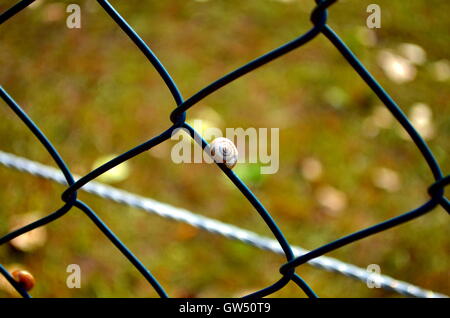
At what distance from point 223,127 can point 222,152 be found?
94 cm

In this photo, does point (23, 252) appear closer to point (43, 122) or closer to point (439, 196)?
point (43, 122)

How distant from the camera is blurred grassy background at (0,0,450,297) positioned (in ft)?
3.21

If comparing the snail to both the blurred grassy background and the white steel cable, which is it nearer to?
the white steel cable

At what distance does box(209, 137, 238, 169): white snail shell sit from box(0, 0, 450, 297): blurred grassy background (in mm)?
647

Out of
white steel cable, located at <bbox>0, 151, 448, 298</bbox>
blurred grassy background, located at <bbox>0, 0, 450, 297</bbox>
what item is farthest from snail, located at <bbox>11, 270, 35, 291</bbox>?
blurred grassy background, located at <bbox>0, 0, 450, 297</bbox>

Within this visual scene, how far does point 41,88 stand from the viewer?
134 cm

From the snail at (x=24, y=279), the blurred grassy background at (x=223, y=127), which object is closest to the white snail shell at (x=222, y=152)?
the snail at (x=24, y=279)

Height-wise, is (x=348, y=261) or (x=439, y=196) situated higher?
(x=348, y=261)

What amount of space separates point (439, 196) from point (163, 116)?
1.08 m

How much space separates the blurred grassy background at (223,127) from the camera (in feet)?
3.21

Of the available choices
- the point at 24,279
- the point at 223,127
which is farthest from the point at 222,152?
the point at 223,127

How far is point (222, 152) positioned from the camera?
1.12 ft
